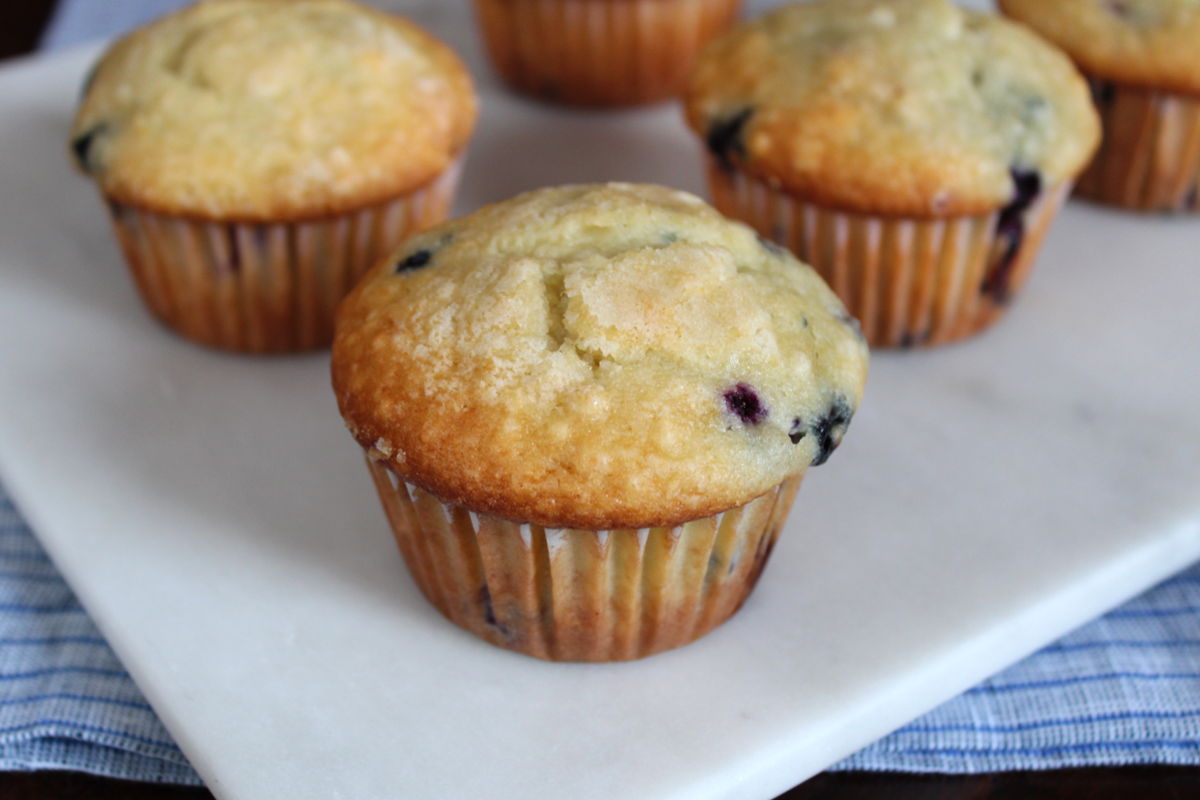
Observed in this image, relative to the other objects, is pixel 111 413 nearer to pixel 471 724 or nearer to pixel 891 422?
pixel 471 724

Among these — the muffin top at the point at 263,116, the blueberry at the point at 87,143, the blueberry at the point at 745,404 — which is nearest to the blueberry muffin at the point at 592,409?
the blueberry at the point at 745,404

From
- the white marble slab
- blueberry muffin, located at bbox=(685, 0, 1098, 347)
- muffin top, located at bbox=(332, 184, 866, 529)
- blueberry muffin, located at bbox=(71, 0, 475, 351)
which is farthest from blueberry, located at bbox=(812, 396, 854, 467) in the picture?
blueberry muffin, located at bbox=(71, 0, 475, 351)

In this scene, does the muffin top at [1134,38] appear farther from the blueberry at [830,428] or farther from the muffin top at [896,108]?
the blueberry at [830,428]

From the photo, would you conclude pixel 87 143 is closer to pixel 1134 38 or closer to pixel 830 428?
pixel 830 428

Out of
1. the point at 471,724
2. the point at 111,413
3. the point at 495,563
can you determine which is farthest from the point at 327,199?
the point at 471,724

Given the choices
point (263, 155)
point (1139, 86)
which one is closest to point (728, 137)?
point (263, 155)

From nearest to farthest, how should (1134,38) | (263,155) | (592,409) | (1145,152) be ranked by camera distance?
1. (592,409)
2. (263,155)
3. (1134,38)
4. (1145,152)
